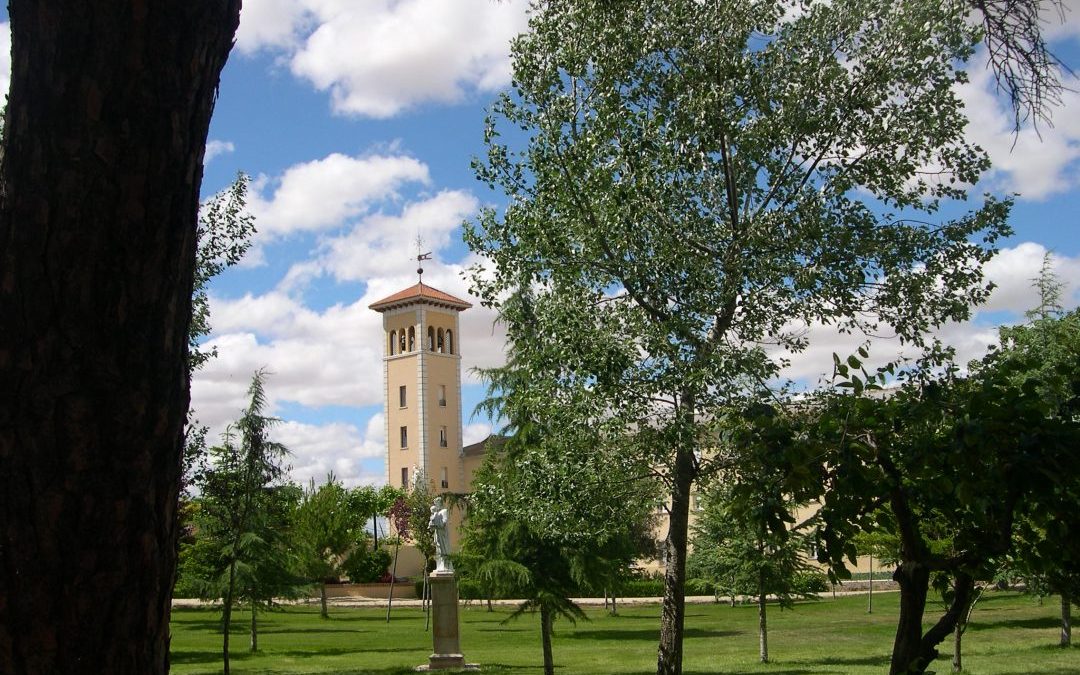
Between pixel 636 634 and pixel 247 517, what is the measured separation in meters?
12.4

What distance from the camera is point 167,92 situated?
7.78 feet

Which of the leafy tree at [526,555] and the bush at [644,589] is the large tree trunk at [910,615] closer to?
the leafy tree at [526,555]

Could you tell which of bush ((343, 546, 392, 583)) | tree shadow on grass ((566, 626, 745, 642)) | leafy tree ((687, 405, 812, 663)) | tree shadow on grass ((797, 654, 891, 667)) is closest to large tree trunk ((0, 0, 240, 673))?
leafy tree ((687, 405, 812, 663))

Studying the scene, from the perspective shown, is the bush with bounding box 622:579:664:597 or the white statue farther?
the bush with bounding box 622:579:664:597

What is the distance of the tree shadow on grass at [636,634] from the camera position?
30656mm

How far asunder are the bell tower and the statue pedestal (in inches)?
2138

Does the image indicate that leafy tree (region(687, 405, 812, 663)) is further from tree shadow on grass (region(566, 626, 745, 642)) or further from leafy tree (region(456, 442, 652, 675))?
tree shadow on grass (region(566, 626, 745, 642))

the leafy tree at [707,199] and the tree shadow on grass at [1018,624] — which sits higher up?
the leafy tree at [707,199]

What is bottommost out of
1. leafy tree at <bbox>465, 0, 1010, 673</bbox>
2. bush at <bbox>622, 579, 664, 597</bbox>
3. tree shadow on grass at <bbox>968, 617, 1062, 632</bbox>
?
bush at <bbox>622, 579, 664, 597</bbox>

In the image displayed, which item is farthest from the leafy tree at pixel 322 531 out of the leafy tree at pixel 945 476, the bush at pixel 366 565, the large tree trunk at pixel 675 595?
the leafy tree at pixel 945 476

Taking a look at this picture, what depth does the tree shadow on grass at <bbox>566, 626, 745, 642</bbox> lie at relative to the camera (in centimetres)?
3066

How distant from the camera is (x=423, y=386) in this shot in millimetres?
79625

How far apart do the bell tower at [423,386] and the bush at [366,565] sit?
50.1 feet

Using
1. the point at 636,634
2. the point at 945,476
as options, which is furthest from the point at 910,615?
the point at 636,634
